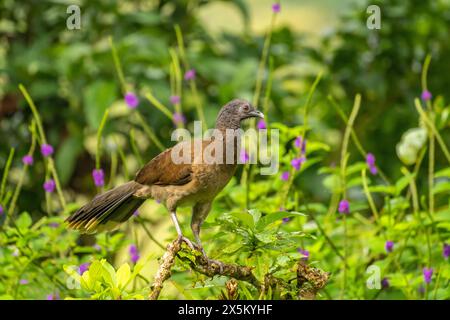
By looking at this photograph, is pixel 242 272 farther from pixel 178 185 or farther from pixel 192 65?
pixel 192 65

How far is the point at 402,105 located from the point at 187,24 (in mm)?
1108

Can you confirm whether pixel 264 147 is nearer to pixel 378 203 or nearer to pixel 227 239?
pixel 227 239

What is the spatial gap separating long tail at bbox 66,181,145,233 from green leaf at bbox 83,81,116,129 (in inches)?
43.1

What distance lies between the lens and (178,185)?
165 centimetres

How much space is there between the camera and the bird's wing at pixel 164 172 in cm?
163

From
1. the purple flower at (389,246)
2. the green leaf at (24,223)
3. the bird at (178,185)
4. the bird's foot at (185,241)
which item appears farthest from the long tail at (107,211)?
the purple flower at (389,246)

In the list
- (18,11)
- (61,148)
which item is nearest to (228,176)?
(61,148)

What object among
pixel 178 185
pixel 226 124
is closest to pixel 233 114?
pixel 226 124

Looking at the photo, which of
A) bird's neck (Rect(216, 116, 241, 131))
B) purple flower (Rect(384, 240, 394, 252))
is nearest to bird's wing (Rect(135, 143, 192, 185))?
bird's neck (Rect(216, 116, 241, 131))

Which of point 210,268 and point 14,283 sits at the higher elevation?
point 210,268

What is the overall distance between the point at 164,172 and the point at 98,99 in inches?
49.4

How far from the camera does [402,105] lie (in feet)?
12.6

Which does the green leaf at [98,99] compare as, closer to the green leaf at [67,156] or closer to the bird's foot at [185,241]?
the green leaf at [67,156]
